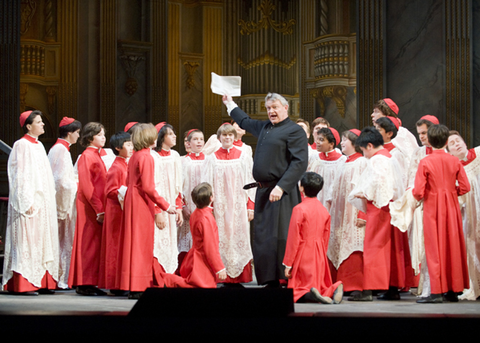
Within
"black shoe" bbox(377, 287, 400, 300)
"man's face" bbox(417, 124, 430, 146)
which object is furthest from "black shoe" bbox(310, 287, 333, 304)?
"man's face" bbox(417, 124, 430, 146)

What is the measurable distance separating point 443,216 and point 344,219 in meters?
1.02

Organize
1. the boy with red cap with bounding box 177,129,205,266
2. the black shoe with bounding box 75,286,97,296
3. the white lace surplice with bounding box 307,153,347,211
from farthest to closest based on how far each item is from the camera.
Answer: the boy with red cap with bounding box 177,129,205,266, the white lace surplice with bounding box 307,153,347,211, the black shoe with bounding box 75,286,97,296

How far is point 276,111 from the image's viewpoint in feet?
16.7

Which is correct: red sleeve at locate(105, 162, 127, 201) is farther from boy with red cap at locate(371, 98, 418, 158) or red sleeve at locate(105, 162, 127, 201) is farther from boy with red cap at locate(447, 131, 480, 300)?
boy with red cap at locate(447, 131, 480, 300)

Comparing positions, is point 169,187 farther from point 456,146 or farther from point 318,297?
point 456,146

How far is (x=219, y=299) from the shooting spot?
3.44 metres

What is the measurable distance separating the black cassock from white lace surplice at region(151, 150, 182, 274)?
3.19 feet

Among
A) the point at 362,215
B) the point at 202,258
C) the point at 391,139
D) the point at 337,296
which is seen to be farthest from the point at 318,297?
the point at 391,139

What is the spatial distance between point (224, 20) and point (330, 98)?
3.69m

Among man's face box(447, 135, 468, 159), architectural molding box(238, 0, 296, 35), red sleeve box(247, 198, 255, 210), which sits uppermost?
architectural molding box(238, 0, 296, 35)

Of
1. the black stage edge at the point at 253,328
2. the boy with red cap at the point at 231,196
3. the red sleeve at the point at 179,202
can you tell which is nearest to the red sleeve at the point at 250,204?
the boy with red cap at the point at 231,196

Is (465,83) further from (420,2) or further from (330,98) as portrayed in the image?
(330,98)

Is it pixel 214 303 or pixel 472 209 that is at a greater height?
pixel 472 209

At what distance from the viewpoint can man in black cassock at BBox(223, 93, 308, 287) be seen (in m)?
4.92
